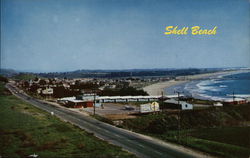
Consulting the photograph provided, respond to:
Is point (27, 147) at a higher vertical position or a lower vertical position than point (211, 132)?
higher

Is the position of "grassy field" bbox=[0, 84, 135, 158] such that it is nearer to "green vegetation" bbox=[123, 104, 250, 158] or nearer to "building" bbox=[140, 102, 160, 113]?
"green vegetation" bbox=[123, 104, 250, 158]

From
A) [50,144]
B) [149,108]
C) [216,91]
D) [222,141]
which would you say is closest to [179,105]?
[149,108]

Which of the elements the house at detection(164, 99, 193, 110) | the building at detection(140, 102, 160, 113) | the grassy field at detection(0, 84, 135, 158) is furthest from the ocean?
the grassy field at detection(0, 84, 135, 158)

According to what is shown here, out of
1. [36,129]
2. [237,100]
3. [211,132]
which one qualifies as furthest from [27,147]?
[237,100]

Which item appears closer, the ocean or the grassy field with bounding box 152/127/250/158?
the grassy field with bounding box 152/127/250/158

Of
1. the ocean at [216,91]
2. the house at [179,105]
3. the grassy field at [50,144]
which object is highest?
the grassy field at [50,144]

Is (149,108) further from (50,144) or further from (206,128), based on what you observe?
(50,144)

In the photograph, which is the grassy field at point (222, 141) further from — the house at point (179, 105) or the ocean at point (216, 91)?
the ocean at point (216, 91)

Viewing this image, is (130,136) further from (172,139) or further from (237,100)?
(237,100)

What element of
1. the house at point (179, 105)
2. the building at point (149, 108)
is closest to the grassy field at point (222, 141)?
the building at point (149, 108)
